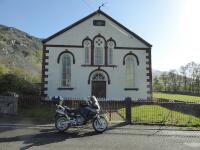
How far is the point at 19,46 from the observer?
9312cm

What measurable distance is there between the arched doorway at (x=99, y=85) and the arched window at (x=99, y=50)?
118 centimetres

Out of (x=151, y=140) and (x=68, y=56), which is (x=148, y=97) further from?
(x=151, y=140)

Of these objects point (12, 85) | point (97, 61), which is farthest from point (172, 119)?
point (97, 61)

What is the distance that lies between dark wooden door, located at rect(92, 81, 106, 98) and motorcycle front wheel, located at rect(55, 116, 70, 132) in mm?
16711

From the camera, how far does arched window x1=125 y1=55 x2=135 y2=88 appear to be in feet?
103

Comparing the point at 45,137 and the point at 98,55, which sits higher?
the point at 98,55

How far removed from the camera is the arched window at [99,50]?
1229 inches

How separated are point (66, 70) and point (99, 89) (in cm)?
345

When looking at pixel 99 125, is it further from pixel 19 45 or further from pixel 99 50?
pixel 19 45

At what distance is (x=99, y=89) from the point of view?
31172 mm

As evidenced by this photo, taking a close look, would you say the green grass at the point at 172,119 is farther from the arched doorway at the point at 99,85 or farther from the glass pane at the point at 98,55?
the glass pane at the point at 98,55

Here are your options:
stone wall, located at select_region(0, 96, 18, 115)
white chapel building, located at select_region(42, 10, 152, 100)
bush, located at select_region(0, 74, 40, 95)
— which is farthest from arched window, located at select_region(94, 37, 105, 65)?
stone wall, located at select_region(0, 96, 18, 115)

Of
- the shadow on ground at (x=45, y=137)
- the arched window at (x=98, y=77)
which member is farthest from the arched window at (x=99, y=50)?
the shadow on ground at (x=45, y=137)

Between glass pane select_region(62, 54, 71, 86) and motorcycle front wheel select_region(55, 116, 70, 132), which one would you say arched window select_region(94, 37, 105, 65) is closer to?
glass pane select_region(62, 54, 71, 86)
